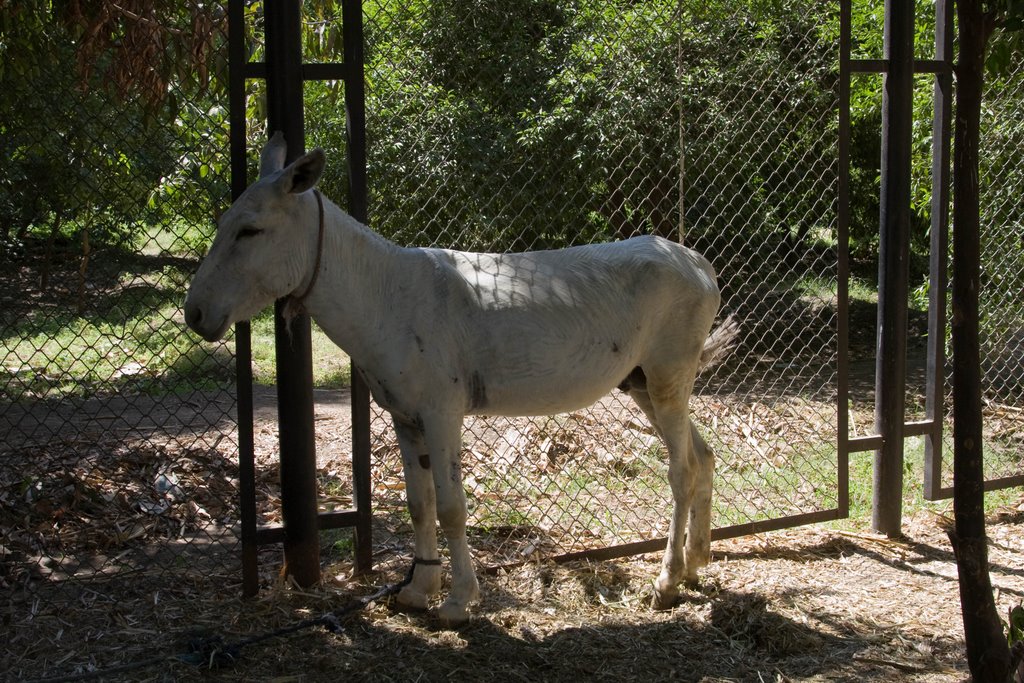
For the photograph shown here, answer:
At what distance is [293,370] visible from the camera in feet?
13.2

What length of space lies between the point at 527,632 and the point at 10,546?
7.93 ft

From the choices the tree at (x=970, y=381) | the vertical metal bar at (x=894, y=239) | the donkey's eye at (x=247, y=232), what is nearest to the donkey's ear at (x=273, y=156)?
the donkey's eye at (x=247, y=232)

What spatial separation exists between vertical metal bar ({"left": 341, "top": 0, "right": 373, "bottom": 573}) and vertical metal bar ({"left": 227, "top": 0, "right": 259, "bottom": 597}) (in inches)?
16.4

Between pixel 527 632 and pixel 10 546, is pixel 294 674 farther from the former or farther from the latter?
pixel 10 546

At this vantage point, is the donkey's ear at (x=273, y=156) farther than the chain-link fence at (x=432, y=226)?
No

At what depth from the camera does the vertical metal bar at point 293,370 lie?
3.86 meters

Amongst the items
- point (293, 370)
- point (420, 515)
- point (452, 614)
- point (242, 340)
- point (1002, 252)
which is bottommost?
point (452, 614)

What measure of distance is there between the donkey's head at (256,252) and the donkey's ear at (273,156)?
101 mm

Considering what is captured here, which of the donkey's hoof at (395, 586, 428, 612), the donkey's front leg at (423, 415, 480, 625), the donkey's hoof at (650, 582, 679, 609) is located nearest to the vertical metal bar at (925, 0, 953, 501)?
the donkey's hoof at (650, 582, 679, 609)

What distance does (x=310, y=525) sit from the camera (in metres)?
4.14

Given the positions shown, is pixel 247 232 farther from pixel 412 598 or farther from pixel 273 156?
pixel 412 598

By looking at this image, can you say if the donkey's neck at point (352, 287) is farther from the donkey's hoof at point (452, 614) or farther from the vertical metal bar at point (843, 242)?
the vertical metal bar at point (843, 242)

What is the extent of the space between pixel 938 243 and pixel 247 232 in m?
3.64

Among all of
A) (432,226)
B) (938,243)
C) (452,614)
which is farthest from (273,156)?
(938,243)
